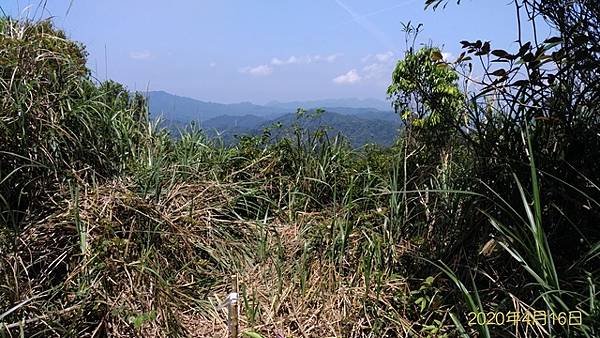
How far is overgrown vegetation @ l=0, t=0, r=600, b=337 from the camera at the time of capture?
6.61 feet

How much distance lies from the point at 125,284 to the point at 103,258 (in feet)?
0.51

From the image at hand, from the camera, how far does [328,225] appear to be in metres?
2.83

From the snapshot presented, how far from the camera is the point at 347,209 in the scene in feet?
9.17

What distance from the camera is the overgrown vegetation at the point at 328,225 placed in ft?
6.61

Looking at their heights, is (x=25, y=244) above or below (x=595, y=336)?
above

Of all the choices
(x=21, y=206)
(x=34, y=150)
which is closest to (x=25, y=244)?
(x=21, y=206)

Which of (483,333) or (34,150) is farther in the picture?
(34,150)

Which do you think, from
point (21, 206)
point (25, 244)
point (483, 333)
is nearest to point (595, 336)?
point (483, 333)

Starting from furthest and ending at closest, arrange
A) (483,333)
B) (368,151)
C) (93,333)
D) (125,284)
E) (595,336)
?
1. (368,151)
2. (125,284)
3. (93,333)
4. (483,333)
5. (595,336)

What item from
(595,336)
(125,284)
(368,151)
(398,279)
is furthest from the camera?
(368,151)

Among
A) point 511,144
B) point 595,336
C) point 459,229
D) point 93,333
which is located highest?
point 511,144

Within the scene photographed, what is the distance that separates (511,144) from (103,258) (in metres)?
1.90

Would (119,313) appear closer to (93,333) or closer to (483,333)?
(93,333)

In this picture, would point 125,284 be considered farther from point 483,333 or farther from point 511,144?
point 511,144
